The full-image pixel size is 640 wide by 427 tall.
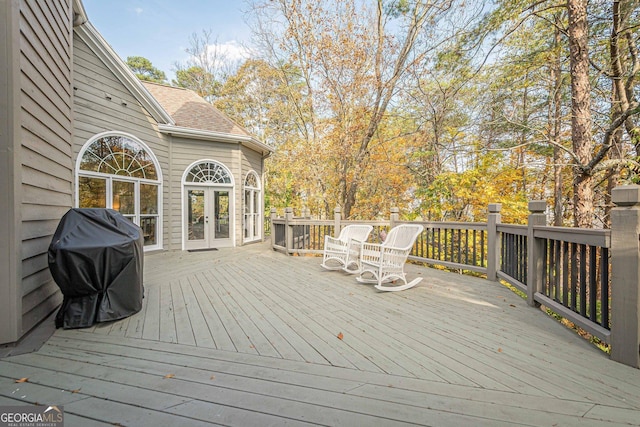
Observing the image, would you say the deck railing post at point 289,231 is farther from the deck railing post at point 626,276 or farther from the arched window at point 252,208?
the deck railing post at point 626,276

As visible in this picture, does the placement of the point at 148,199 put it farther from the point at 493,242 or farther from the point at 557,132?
Answer: the point at 557,132

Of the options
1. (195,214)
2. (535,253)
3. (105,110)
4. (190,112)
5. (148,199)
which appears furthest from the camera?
(190,112)

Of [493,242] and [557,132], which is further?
[557,132]

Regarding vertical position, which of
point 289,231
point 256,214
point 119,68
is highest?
point 119,68

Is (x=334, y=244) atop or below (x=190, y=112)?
below

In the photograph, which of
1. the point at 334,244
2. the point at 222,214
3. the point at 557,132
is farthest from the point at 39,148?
the point at 557,132

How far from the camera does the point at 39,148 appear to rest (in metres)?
2.79

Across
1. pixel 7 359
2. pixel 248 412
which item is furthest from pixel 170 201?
pixel 248 412

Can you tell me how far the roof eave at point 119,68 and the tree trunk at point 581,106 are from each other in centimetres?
841

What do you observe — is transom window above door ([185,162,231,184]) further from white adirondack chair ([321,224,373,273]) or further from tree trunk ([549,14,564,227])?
tree trunk ([549,14,564,227])

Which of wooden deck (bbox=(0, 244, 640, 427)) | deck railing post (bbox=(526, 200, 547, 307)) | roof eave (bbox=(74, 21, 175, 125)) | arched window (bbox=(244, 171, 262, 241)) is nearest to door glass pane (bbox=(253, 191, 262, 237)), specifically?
arched window (bbox=(244, 171, 262, 241))

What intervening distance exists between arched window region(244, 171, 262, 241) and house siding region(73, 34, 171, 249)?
235 centimetres

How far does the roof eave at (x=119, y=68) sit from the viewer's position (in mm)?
5739

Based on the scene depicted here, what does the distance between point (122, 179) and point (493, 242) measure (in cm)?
746
